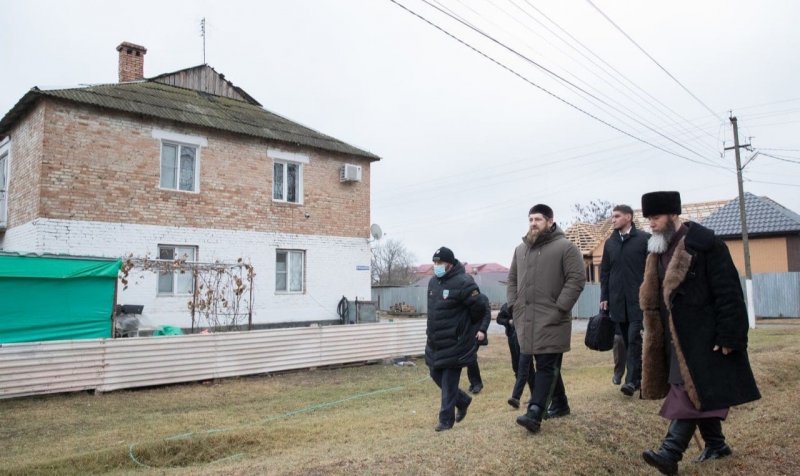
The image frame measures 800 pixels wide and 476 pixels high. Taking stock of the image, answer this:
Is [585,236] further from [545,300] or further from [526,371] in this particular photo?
[545,300]

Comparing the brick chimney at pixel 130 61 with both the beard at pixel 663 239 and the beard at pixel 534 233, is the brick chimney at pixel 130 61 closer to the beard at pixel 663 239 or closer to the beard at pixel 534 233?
the beard at pixel 534 233

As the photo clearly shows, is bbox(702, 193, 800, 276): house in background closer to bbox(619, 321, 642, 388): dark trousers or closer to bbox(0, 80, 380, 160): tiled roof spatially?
bbox(0, 80, 380, 160): tiled roof

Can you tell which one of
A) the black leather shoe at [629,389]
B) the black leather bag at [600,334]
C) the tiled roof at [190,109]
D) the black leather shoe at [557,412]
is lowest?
the black leather shoe at [557,412]

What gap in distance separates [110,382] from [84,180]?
6.61m

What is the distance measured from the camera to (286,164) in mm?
18469

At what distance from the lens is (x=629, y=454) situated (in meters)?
4.69

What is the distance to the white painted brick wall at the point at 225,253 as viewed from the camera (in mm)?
14078

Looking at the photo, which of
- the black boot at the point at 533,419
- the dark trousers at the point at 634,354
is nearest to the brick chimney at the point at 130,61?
the dark trousers at the point at 634,354

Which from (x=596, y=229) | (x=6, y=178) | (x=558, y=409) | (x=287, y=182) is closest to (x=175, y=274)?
(x=287, y=182)

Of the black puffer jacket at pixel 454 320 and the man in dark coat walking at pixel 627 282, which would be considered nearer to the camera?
the black puffer jacket at pixel 454 320

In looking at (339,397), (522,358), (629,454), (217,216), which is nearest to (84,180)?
(217,216)

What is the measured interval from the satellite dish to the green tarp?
995cm

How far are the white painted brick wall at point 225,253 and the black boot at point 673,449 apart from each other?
43.5 feet

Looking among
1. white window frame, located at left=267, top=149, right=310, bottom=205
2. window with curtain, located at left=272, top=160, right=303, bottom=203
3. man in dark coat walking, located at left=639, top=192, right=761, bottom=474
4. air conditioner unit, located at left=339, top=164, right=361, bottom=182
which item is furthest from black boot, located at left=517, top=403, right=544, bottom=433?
air conditioner unit, located at left=339, top=164, right=361, bottom=182
